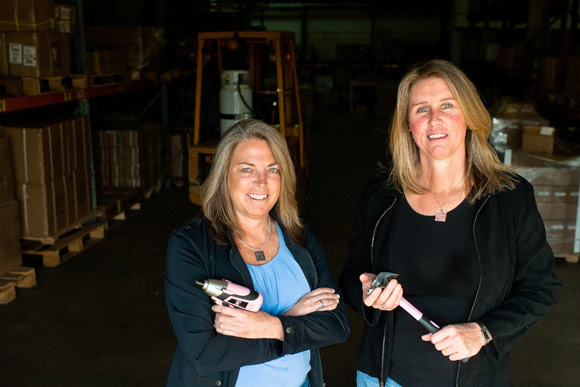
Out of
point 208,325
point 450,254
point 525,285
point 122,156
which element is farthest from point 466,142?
point 122,156

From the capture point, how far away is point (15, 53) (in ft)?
18.3

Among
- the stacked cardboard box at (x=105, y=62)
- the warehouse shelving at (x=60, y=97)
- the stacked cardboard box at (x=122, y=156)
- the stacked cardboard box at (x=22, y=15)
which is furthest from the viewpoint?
the stacked cardboard box at (x=122, y=156)

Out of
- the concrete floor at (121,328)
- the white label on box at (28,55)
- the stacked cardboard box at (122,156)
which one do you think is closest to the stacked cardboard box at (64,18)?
the white label on box at (28,55)

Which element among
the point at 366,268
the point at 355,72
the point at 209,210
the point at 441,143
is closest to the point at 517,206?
the point at 441,143

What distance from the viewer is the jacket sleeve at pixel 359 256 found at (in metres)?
2.33

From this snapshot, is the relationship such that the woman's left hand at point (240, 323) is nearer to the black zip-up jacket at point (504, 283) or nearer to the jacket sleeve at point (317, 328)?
the jacket sleeve at point (317, 328)

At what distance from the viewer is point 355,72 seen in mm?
21359

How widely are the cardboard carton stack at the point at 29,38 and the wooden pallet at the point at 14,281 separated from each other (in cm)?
164

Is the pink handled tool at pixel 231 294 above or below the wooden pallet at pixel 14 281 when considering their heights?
above

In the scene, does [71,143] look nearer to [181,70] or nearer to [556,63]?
[181,70]

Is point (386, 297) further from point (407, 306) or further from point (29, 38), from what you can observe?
point (29, 38)

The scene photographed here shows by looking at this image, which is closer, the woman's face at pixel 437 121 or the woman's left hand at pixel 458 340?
the woman's left hand at pixel 458 340

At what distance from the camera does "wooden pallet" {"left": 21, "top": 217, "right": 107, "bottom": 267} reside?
5.94 metres

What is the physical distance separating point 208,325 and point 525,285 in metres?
1.12
